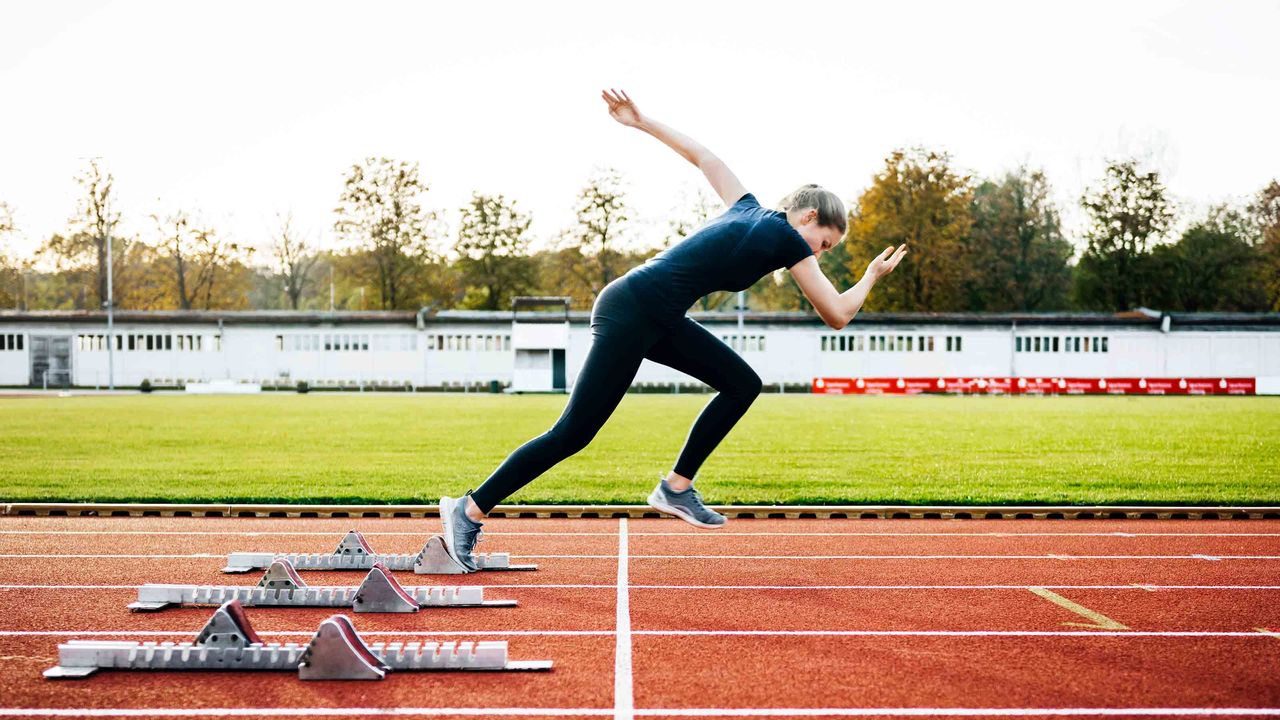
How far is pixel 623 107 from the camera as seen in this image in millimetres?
6211

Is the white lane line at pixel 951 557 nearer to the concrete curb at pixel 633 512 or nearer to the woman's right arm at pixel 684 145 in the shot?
the concrete curb at pixel 633 512

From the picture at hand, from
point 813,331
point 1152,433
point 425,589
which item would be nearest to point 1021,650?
point 425,589

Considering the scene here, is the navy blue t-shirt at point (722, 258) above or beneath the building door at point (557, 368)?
above

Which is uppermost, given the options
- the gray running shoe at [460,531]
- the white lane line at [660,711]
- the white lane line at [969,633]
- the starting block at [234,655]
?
the gray running shoe at [460,531]

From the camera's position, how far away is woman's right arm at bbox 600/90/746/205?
19.6 ft

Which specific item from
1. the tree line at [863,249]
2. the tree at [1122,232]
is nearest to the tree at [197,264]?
the tree line at [863,249]

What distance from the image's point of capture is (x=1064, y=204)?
66938 mm

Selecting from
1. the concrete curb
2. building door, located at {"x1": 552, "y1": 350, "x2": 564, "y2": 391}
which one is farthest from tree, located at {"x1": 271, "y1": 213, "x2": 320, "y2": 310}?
the concrete curb

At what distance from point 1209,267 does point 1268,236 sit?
168 inches

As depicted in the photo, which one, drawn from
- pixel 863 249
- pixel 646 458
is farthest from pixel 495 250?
pixel 646 458

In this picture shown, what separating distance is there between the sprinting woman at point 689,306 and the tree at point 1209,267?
65.9 metres

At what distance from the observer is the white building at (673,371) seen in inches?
2400

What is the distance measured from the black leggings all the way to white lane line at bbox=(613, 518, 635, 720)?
843 millimetres

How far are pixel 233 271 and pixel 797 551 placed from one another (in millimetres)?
67776
